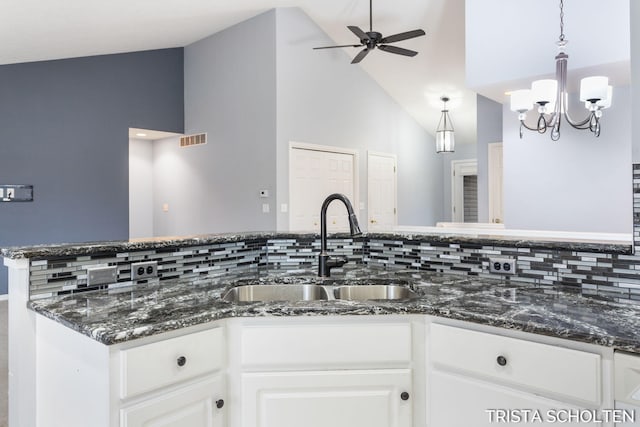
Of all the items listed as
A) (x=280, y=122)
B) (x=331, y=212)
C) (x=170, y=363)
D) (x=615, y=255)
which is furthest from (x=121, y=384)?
Answer: (x=331, y=212)

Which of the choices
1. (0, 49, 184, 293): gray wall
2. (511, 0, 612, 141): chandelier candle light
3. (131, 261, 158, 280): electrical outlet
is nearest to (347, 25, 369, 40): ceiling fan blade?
(511, 0, 612, 141): chandelier candle light

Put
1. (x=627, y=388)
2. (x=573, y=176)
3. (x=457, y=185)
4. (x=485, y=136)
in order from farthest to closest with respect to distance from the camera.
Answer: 1. (x=457, y=185)
2. (x=485, y=136)
3. (x=573, y=176)
4. (x=627, y=388)

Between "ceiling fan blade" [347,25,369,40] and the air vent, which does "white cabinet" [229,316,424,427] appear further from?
the air vent

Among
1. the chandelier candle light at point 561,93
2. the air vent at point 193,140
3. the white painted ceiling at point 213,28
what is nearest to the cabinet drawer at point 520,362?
the chandelier candle light at point 561,93

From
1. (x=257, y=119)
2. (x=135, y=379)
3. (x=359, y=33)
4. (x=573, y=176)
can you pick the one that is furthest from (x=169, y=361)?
(x=257, y=119)

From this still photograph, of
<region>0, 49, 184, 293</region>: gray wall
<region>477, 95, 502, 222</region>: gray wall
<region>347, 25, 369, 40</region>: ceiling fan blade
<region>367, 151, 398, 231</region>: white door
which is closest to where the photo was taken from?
<region>347, 25, 369, 40</region>: ceiling fan blade

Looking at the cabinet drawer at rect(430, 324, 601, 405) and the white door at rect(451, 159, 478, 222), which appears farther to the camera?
the white door at rect(451, 159, 478, 222)

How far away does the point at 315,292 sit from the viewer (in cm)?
197

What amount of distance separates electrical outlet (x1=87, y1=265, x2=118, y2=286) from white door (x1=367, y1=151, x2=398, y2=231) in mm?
5254

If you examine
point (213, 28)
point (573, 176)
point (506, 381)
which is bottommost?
point (506, 381)

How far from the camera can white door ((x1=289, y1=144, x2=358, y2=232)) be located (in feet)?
18.9

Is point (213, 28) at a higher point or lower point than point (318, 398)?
higher

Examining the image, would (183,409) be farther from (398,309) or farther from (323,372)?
(398,309)

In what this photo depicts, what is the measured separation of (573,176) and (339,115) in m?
3.11
